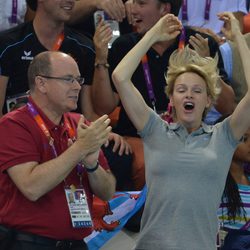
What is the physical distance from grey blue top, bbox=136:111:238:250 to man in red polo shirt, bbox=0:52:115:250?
1.02ft

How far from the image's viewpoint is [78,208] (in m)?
3.78

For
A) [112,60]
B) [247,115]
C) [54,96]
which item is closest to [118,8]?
[112,60]

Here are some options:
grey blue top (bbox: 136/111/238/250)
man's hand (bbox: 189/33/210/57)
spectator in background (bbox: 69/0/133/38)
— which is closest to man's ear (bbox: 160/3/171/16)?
spectator in background (bbox: 69/0/133/38)

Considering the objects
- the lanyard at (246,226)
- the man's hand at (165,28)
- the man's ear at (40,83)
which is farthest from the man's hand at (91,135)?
the lanyard at (246,226)

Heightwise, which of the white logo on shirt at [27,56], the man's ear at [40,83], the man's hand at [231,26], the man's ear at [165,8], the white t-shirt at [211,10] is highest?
the man's hand at [231,26]

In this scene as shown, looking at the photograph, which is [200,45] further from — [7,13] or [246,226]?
[7,13]

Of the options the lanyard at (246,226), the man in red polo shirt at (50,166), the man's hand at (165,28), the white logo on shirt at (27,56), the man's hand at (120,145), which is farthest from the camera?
the white logo on shirt at (27,56)

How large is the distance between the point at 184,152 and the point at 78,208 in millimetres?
631

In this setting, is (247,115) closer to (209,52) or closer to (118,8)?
(209,52)

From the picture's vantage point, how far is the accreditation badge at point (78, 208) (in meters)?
3.75

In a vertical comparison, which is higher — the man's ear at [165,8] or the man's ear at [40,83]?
the man's ear at [40,83]

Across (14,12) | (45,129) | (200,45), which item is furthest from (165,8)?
(45,129)

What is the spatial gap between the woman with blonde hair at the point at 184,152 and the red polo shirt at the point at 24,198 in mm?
439

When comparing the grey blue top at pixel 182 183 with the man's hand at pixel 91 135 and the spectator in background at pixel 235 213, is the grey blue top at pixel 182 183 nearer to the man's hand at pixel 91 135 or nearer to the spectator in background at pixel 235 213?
the man's hand at pixel 91 135
